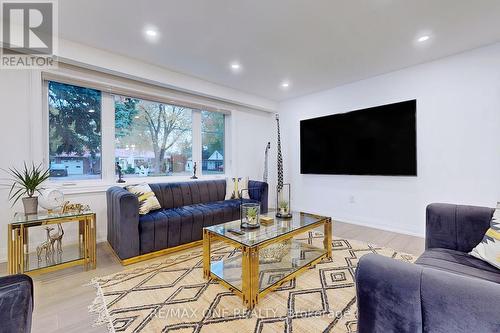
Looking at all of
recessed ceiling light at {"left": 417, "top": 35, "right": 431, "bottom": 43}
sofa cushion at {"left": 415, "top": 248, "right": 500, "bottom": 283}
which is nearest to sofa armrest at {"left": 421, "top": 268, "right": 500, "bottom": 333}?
sofa cushion at {"left": 415, "top": 248, "right": 500, "bottom": 283}

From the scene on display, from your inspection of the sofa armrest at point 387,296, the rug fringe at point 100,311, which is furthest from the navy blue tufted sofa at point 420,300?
the rug fringe at point 100,311

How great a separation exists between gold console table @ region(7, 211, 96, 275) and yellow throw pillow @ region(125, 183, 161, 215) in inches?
21.1

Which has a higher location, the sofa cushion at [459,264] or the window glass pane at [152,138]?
the window glass pane at [152,138]

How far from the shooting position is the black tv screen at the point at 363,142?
3.40m

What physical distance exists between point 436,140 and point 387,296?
3.24m

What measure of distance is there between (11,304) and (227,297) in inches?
53.5

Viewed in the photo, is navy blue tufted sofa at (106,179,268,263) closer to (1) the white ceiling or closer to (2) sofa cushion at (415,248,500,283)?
(1) the white ceiling

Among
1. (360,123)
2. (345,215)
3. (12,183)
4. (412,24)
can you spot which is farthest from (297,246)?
(12,183)

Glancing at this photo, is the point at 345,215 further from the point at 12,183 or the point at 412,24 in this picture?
the point at 12,183

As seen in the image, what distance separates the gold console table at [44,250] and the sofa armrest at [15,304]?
1622 millimetres

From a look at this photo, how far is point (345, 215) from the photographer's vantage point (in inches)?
163

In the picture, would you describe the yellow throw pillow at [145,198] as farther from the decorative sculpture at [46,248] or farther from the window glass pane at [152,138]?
the decorative sculpture at [46,248]

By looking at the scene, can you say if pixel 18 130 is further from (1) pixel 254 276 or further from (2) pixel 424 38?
(2) pixel 424 38

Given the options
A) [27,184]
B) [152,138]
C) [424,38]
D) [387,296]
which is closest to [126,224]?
[27,184]
